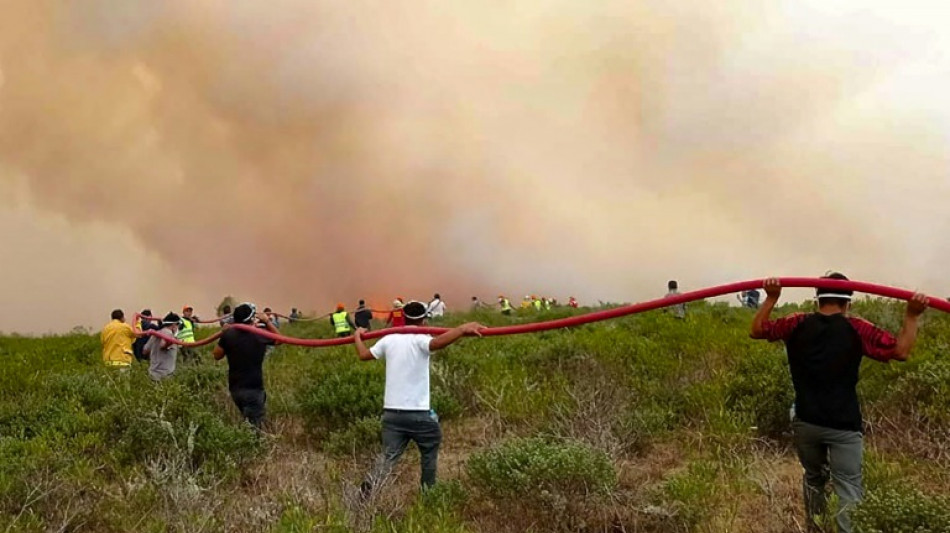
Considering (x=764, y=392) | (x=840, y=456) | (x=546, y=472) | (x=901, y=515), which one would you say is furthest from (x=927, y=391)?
(x=546, y=472)

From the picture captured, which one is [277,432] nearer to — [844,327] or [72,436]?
[72,436]

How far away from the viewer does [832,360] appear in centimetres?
458

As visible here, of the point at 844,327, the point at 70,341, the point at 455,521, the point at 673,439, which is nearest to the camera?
the point at 844,327

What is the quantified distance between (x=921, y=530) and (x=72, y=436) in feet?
26.9

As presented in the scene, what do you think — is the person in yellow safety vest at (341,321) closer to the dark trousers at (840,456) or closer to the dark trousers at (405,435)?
the dark trousers at (405,435)

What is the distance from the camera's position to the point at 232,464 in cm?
685

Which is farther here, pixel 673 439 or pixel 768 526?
pixel 673 439

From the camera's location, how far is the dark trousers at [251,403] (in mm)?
8320

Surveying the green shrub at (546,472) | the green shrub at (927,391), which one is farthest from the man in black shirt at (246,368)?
the green shrub at (927,391)

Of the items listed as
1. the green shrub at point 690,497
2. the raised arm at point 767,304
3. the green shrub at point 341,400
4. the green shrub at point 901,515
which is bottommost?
the green shrub at point 690,497

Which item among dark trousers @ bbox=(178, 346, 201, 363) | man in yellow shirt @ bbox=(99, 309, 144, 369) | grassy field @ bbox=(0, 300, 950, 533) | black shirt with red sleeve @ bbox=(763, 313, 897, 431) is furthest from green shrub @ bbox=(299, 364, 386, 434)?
black shirt with red sleeve @ bbox=(763, 313, 897, 431)

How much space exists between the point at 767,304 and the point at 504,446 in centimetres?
253

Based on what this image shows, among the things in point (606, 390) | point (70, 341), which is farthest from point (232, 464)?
point (70, 341)

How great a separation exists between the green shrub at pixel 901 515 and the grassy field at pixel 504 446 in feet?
0.04
